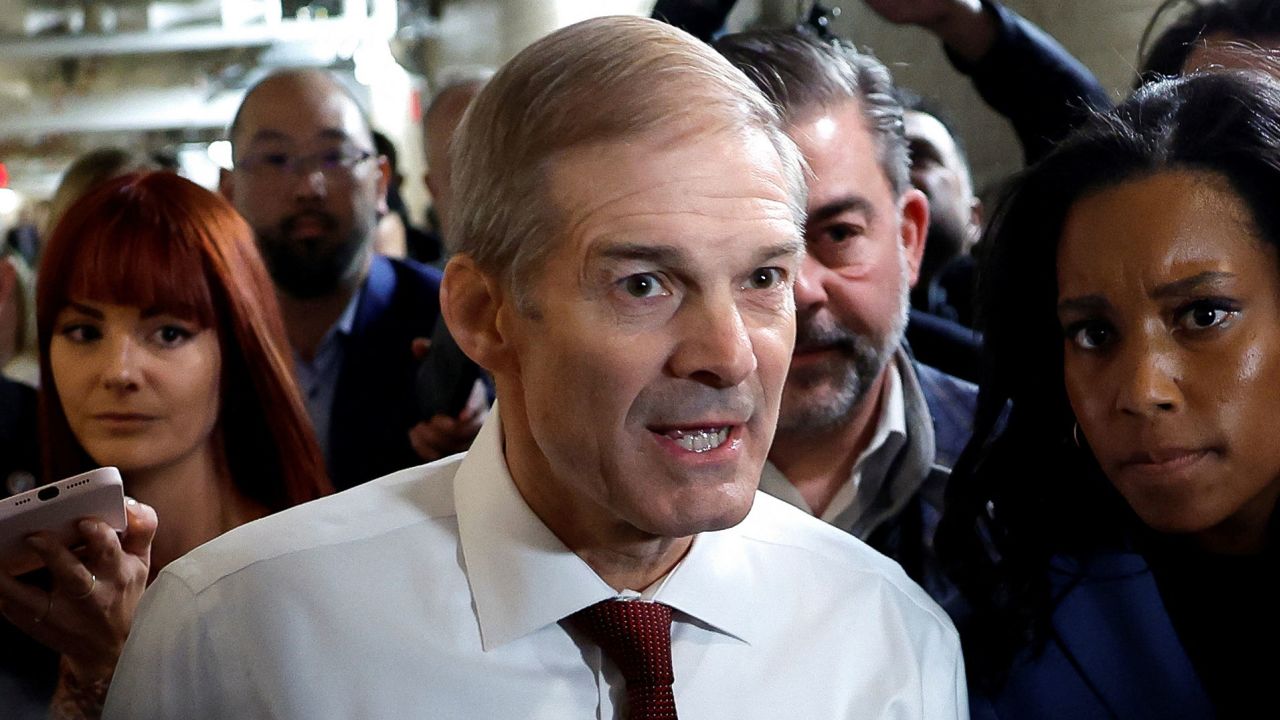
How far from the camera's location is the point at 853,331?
75.2 inches

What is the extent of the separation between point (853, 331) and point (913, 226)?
267mm

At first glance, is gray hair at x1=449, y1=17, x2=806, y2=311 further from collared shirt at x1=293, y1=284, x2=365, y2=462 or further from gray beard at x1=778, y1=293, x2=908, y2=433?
collared shirt at x1=293, y1=284, x2=365, y2=462

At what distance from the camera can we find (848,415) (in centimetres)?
195

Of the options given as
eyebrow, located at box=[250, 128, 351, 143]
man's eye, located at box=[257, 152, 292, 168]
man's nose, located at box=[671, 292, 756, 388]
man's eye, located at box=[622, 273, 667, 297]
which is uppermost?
man's eye, located at box=[622, 273, 667, 297]

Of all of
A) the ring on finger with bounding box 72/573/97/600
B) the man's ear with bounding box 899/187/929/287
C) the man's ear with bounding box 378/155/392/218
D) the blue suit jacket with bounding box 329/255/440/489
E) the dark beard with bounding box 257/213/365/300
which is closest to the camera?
the ring on finger with bounding box 72/573/97/600

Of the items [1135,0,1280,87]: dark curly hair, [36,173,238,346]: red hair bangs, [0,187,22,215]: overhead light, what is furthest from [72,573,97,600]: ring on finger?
[0,187,22,215]: overhead light

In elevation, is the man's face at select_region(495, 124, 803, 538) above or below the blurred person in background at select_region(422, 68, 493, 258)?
above

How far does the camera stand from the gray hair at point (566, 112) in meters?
1.24

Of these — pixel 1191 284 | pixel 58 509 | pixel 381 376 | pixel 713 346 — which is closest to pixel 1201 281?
pixel 1191 284

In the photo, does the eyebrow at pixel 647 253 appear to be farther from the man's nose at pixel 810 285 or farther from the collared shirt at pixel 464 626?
the man's nose at pixel 810 285

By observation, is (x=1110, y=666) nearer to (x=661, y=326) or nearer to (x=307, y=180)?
(x=661, y=326)

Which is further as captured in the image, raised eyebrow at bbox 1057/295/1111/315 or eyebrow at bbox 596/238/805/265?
raised eyebrow at bbox 1057/295/1111/315

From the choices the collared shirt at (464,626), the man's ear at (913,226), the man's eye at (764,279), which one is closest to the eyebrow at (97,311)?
the collared shirt at (464,626)

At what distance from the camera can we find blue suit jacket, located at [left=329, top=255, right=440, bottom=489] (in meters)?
2.46
